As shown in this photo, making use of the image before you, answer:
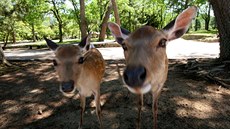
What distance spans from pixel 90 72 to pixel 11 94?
135 inches

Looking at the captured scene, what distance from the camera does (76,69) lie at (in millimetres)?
4410

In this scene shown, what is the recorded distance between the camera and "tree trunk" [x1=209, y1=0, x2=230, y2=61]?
7984mm

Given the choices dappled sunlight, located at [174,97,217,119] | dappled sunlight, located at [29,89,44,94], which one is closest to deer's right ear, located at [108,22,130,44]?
dappled sunlight, located at [174,97,217,119]

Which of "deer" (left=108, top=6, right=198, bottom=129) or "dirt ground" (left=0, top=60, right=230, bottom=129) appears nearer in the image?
"deer" (left=108, top=6, right=198, bottom=129)

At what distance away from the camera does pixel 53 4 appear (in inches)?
1505

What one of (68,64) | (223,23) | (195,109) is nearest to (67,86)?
(68,64)

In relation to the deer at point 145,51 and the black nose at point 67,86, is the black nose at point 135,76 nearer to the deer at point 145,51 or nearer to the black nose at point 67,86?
the deer at point 145,51

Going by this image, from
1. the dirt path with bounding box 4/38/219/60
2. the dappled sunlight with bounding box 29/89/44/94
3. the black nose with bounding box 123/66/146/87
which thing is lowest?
the dappled sunlight with bounding box 29/89/44/94

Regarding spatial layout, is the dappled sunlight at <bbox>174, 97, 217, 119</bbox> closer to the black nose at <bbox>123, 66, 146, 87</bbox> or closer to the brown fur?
the brown fur

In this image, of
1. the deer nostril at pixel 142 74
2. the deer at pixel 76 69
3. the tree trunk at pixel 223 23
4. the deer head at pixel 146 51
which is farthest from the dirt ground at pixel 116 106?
the deer nostril at pixel 142 74

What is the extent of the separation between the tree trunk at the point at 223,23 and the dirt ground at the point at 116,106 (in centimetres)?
136

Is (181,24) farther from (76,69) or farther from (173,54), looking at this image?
(173,54)

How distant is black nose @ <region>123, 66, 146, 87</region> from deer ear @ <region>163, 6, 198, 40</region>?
128 centimetres

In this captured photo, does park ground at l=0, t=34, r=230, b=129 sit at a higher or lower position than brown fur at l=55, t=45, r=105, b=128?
lower
